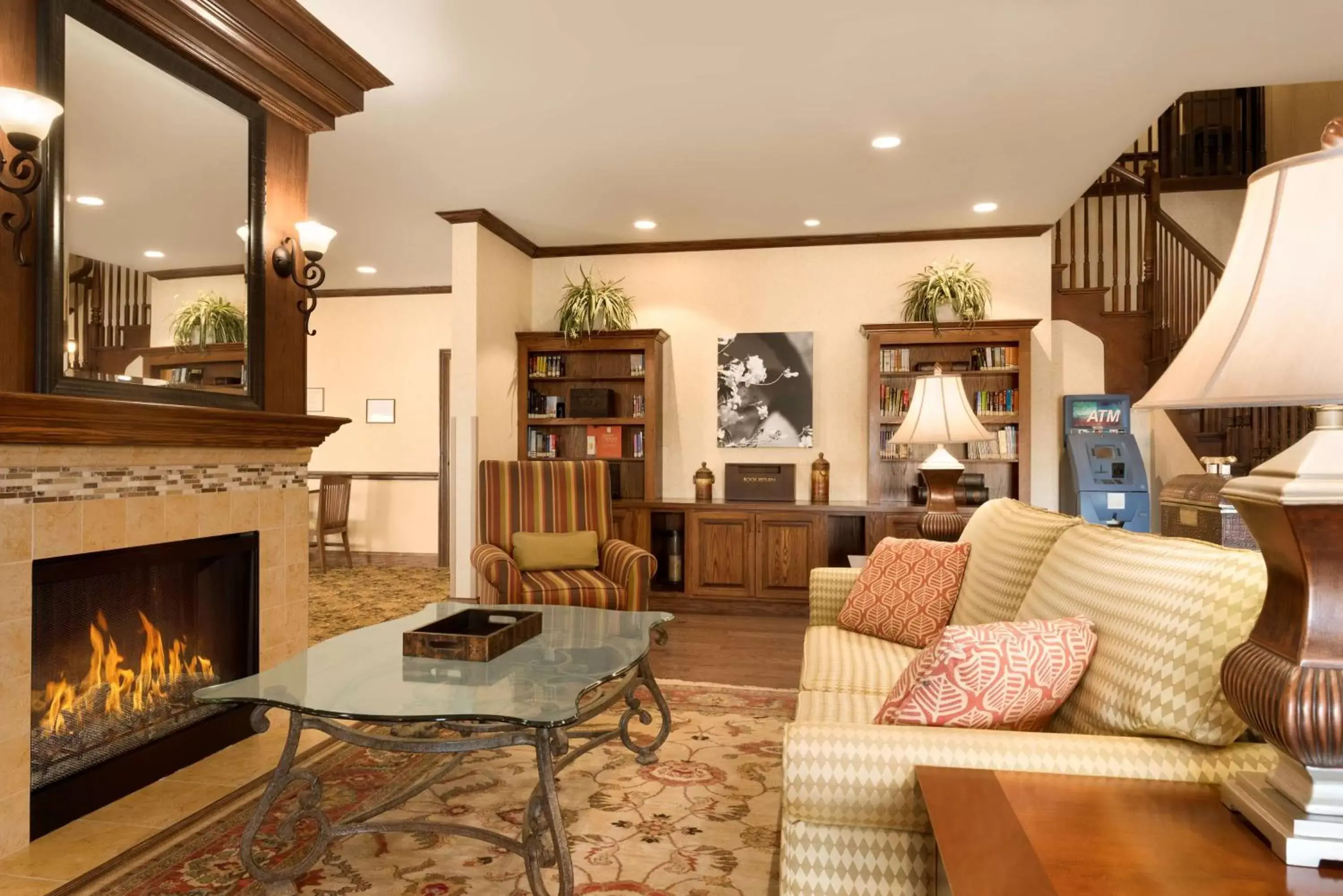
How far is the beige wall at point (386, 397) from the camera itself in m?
7.68

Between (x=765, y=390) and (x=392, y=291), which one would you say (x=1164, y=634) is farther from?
(x=392, y=291)

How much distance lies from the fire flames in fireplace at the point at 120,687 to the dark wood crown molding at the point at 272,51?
191 centimetres

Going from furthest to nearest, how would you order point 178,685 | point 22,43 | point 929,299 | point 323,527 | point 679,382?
point 323,527 < point 679,382 < point 929,299 < point 178,685 < point 22,43

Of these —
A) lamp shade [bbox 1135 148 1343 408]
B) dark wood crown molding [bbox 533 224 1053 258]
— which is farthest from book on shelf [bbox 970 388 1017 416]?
lamp shade [bbox 1135 148 1343 408]

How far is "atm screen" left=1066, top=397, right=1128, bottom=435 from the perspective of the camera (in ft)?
18.7

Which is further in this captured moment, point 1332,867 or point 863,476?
point 863,476

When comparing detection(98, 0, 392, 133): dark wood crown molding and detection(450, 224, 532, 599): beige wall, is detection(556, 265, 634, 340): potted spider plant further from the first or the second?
detection(98, 0, 392, 133): dark wood crown molding

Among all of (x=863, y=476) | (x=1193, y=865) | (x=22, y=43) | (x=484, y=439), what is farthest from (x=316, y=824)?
(x=863, y=476)

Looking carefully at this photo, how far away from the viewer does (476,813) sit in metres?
2.38

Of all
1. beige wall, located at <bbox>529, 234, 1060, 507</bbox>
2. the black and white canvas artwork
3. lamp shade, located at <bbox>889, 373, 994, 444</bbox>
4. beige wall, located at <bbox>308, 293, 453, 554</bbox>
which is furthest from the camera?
beige wall, located at <bbox>308, 293, 453, 554</bbox>

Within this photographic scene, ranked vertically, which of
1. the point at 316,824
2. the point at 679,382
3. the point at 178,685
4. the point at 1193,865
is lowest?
the point at 316,824

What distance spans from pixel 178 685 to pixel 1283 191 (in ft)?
11.0

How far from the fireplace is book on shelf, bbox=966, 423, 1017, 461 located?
450 centimetres

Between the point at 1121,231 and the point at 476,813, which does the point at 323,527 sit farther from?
the point at 1121,231
